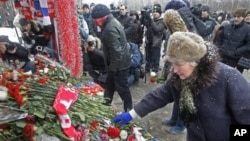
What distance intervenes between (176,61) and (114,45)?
2042 millimetres

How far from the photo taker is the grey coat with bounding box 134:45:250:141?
189 centimetres

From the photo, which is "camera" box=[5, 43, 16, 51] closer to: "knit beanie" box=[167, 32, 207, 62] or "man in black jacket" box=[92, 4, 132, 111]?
"man in black jacket" box=[92, 4, 132, 111]

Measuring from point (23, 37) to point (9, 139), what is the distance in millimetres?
3187

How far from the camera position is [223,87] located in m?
1.92

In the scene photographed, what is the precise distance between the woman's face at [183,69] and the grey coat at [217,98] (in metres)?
0.05

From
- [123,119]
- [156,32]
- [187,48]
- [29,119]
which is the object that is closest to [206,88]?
[187,48]

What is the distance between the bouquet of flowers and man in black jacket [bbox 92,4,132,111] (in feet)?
4.79

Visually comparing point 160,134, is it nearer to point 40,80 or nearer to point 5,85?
point 40,80

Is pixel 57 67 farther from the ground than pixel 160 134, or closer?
farther from the ground

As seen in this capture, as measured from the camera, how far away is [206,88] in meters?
1.94

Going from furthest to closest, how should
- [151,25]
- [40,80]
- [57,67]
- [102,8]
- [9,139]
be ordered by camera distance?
[151,25]
[102,8]
[57,67]
[40,80]
[9,139]

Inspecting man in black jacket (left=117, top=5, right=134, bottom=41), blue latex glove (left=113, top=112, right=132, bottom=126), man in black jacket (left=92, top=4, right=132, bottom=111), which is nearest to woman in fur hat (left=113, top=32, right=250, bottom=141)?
blue latex glove (left=113, top=112, right=132, bottom=126)

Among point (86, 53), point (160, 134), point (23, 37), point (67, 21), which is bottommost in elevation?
point (160, 134)

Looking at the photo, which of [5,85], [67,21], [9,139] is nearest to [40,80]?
[5,85]
